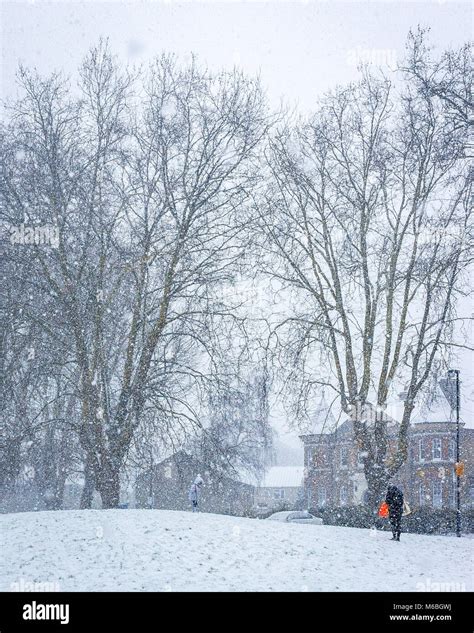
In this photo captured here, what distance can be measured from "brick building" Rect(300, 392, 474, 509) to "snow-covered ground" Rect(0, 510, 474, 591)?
1359 inches

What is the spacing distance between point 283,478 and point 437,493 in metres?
37.3

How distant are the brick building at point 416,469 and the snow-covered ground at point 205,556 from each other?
34.5 metres

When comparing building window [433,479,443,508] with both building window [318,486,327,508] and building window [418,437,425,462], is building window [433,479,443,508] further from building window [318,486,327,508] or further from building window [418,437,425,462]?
building window [318,486,327,508]

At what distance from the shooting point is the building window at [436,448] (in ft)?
187

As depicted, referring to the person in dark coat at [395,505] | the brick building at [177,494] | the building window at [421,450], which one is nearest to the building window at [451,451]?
the building window at [421,450]

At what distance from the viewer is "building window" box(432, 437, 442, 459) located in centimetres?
5694

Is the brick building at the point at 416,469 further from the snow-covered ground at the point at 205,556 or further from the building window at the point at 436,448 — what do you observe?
the snow-covered ground at the point at 205,556

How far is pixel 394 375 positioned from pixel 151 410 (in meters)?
7.62

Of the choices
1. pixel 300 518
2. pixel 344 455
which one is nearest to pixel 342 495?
pixel 344 455

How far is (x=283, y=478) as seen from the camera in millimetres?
90188

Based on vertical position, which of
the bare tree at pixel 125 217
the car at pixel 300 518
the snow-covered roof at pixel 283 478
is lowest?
the snow-covered roof at pixel 283 478

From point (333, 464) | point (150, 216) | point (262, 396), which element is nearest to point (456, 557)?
point (262, 396)

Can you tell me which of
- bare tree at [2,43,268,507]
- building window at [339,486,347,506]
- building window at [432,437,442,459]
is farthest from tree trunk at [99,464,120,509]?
building window at [339,486,347,506]
